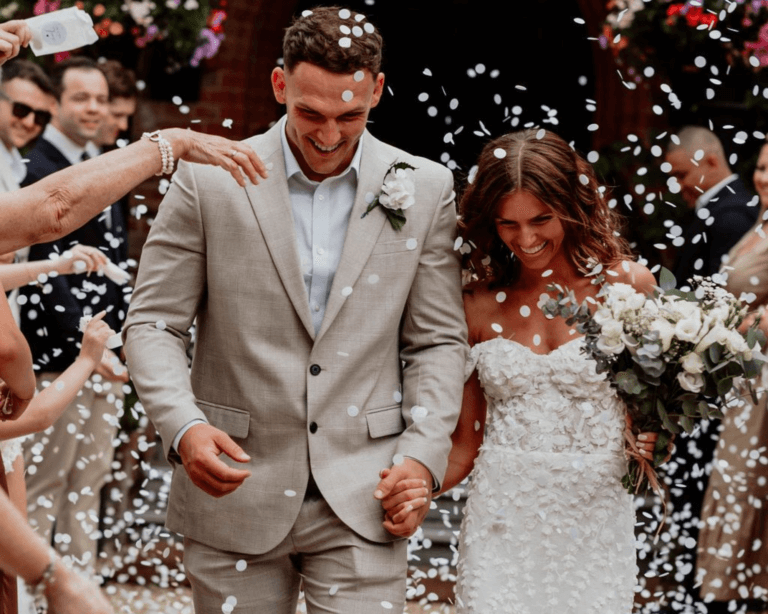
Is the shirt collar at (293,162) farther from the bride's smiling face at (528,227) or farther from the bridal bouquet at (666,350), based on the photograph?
the bridal bouquet at (666,350)

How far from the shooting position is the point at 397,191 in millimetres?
3246

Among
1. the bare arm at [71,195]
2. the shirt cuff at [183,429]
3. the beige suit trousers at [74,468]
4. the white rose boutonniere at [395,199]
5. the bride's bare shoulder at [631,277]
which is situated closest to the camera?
the bare arm at [71,195]

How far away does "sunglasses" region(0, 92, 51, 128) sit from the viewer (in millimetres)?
5707

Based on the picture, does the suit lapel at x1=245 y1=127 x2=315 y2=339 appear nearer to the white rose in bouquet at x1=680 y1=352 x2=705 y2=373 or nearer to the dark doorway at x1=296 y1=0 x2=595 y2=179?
the white rose in bouquet at x1=680 y1=352 x2=705 y2=373

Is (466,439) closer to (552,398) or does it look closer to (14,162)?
(552,398)

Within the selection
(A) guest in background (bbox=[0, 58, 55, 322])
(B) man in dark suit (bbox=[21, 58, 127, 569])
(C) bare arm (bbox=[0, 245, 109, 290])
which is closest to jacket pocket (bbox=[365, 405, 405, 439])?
(C) bare arm (bbox=[0, 245, 109, 290])

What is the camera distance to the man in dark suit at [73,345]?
17.9 ft

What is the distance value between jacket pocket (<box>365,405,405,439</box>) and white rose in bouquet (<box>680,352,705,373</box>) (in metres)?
0.75

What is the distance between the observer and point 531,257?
3.47 metres

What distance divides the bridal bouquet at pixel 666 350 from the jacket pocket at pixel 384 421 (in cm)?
48

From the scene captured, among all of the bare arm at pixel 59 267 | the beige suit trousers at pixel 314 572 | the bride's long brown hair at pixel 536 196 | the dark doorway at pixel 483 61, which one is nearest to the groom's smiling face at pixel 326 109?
the bride's long brown hair at pixel 536 196

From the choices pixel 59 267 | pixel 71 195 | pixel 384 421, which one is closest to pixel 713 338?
pixel 384 421

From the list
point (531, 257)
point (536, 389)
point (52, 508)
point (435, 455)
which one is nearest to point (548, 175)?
point (531, 257)

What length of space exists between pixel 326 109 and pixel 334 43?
0.17 meters
